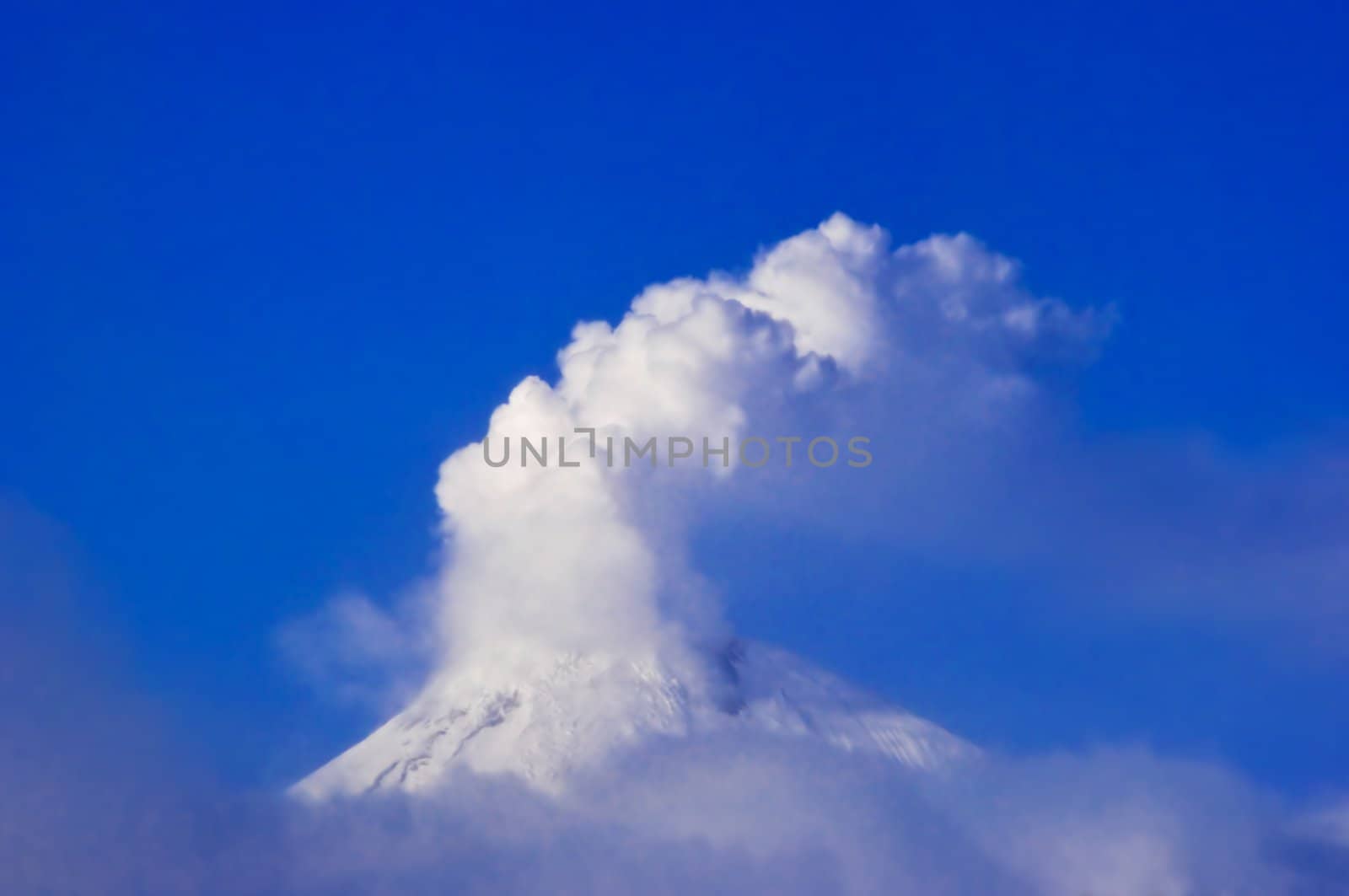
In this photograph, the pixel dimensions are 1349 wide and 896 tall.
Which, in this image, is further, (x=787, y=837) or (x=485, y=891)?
(x=787, y=837)

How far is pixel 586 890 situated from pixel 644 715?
126 feet

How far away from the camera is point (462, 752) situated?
199 meters

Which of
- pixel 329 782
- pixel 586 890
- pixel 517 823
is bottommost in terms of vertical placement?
pixel 586 890

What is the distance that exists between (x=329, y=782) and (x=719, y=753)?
4980 cm

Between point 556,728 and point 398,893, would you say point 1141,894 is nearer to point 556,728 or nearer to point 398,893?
point 556,728

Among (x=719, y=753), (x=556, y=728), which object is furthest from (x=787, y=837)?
(x=556, y=728)

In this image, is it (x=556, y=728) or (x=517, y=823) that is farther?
(x=556, y=728)

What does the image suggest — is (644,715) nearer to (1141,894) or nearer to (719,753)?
(719,753)

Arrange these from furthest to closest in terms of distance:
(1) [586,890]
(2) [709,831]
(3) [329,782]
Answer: (3) [329,782] < (2) [709,831] < (1) [586,890]

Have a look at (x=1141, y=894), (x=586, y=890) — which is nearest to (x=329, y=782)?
(x=586, y=890)

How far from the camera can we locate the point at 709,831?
17925 cm

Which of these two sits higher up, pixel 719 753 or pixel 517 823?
pixel 719 753

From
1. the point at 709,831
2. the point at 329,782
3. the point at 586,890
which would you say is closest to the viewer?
the point at 586,890

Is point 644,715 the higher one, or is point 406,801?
point 644,715
